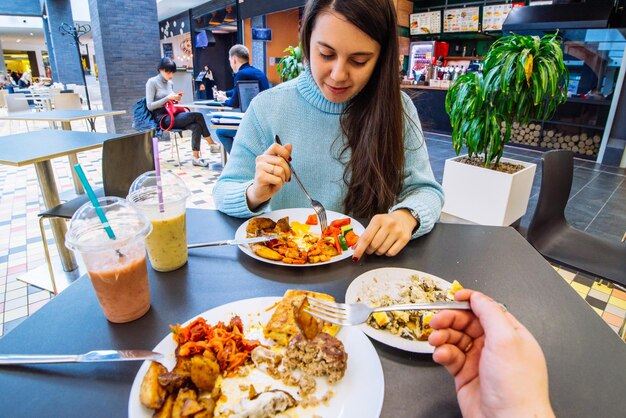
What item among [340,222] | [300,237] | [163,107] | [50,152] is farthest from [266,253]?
[163,107]

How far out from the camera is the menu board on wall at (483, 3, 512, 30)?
277 inches

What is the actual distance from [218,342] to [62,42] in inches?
594

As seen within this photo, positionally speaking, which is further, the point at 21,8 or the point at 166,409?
the point at 21,8

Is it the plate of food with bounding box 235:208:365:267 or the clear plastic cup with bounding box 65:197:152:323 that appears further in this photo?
the plate of food with bounding box 235:208:365:267

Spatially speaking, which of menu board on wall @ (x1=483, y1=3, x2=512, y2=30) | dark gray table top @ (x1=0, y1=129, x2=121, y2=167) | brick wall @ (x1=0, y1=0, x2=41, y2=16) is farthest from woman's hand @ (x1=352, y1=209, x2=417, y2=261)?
brick wall @ (x1=0, y1=0, x2=41, y2=16)

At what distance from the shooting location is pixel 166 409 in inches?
20.4

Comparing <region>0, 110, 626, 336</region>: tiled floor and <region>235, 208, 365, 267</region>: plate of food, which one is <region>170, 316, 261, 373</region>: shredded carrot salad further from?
<region>0, 110, 626, 336</region>: tiled floor

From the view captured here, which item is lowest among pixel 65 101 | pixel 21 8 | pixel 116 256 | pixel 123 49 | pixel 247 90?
pixel 116 256

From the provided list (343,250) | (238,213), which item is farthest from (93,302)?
(343,250)

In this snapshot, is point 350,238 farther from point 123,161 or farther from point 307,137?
point 123,161

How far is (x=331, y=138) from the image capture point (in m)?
1.49

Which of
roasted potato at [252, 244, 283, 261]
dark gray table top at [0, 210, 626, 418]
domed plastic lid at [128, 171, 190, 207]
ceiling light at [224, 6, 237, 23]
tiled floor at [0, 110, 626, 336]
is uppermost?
ceiling light at [224, 6, 237, 23]

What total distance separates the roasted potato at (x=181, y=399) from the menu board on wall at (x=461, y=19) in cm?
882

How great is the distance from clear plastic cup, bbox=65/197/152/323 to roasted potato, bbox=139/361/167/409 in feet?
0.71
